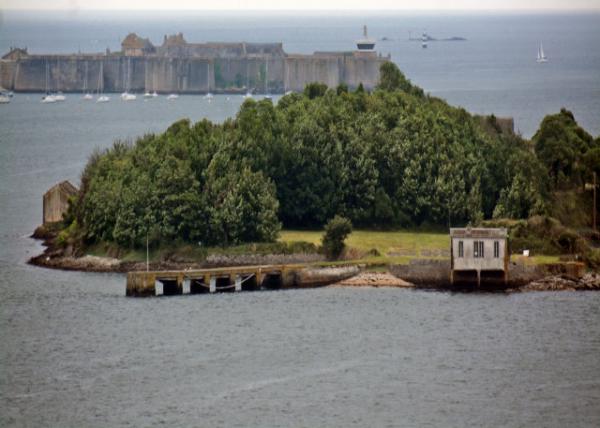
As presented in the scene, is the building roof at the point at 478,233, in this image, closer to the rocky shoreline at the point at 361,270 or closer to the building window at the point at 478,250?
the building window at the point at 478,250

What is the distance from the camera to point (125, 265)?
10400cm

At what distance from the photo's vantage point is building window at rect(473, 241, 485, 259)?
9706cm

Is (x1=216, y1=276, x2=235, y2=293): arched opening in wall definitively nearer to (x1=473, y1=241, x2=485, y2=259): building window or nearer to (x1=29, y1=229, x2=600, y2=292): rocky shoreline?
→ (x1=29, y1=229, x2=600, y2=292): rocky shoreline

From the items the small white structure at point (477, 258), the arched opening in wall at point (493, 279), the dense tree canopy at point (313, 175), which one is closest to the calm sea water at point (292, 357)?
the arched opening in wall at point (493, 279)

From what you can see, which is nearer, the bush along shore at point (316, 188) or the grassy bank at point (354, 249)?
the grassy bank at point (354, 249)

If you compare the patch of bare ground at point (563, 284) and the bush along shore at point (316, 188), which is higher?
the bush along shore at point (316, 188)

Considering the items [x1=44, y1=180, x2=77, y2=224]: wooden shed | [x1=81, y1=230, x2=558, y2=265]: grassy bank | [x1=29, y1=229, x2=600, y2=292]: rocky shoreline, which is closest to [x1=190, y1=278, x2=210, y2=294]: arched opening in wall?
[x1=29, y1=229, x2=600, y2=292]: rocky shoreline

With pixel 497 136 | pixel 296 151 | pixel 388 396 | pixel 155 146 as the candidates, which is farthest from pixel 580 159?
pixel 388 396

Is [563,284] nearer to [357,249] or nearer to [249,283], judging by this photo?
[357,249]

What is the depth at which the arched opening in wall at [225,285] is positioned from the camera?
322 feet

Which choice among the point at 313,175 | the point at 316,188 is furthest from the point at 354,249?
the point at 313,175

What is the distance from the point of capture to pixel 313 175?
11106cm

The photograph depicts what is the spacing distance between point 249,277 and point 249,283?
307 millimetres

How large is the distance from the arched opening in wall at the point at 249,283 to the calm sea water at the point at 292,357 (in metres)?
1.82
